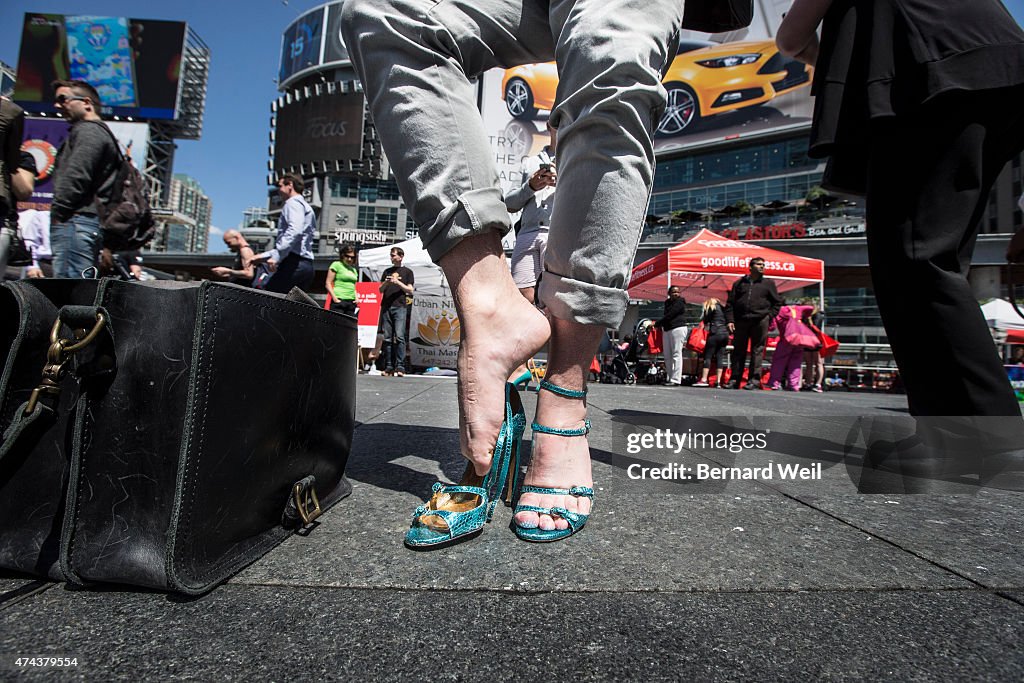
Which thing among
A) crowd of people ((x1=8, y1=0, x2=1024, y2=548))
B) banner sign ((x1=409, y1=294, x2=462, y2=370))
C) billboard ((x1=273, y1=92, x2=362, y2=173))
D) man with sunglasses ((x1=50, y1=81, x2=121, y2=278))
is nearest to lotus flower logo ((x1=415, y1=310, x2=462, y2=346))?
banner sign ((x1=409, y1=294, x2=462, y2=370))

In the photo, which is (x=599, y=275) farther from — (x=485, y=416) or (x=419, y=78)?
(x=419, y=78)

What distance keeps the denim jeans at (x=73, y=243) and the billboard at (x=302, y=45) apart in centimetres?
5982

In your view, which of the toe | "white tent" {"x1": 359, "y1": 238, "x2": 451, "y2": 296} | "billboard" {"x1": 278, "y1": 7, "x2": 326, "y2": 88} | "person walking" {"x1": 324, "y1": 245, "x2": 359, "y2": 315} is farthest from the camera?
"billboard" {"x1": 278, "y1": 7, "x2": 326, "y2": 88}

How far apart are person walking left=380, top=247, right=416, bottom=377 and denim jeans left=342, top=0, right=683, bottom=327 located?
19.6 ft

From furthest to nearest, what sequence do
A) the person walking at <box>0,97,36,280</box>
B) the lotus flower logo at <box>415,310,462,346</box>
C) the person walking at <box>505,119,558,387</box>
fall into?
the lotus flower logo at <box>415,310,462,346</box>
the person walking at <box>505,119,558,387</box>
the person walking at <box>0,97,36,280</box>

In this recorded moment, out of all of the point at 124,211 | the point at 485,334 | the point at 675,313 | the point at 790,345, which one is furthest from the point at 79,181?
the point at 790,345

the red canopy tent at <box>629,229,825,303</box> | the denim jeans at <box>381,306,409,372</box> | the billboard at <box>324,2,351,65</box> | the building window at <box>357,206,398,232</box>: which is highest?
the billboard at <box>324,2,351,65</box>

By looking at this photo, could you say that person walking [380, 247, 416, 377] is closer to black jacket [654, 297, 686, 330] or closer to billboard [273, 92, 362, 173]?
black jacket [654, 297, 686, 330]

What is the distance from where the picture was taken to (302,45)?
55.5 metres

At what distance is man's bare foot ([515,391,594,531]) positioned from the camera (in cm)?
84

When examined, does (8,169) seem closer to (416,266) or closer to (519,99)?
(416,266)

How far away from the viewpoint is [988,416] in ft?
4.00

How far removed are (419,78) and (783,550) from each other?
934mm
